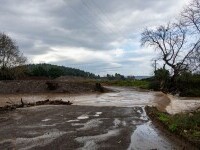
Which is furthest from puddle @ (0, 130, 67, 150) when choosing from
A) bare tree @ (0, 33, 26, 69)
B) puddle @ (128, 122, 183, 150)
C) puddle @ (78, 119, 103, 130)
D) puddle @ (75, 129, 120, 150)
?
bare tree @ (0, 33, 26, 69)

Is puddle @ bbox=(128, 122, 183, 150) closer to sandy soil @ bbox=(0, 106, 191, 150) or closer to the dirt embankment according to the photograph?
sandy soil @ bbox=(0, 106, 191, 150)

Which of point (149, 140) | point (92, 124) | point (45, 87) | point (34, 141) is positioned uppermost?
point (45, 87)

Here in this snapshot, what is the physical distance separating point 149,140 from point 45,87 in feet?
109

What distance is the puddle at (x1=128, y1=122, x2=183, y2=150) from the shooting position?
426 inches

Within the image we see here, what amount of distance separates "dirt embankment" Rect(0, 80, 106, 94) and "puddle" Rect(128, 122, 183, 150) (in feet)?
96.6

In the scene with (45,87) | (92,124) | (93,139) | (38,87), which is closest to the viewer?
(93,139)

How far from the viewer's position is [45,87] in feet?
145

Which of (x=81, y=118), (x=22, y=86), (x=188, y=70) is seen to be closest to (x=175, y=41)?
(x=188, y=70)

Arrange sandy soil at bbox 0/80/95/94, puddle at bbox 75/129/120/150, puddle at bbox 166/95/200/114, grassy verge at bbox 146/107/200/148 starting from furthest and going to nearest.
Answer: sandy soil at bbox 0/80/95/94 → puddle at bbox 166/95/200/114 → grassy verge at bbox 146/107/200/148 → puddle at bbox 75/129/120/150

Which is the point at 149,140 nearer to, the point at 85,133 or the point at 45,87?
the point at 85,133

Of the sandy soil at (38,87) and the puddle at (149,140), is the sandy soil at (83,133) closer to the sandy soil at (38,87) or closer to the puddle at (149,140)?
the puddle at (149,140)

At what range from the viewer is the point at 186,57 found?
54000 millimetres

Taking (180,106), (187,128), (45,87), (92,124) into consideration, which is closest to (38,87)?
(45,87)

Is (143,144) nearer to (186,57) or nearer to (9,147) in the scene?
(9,147)
